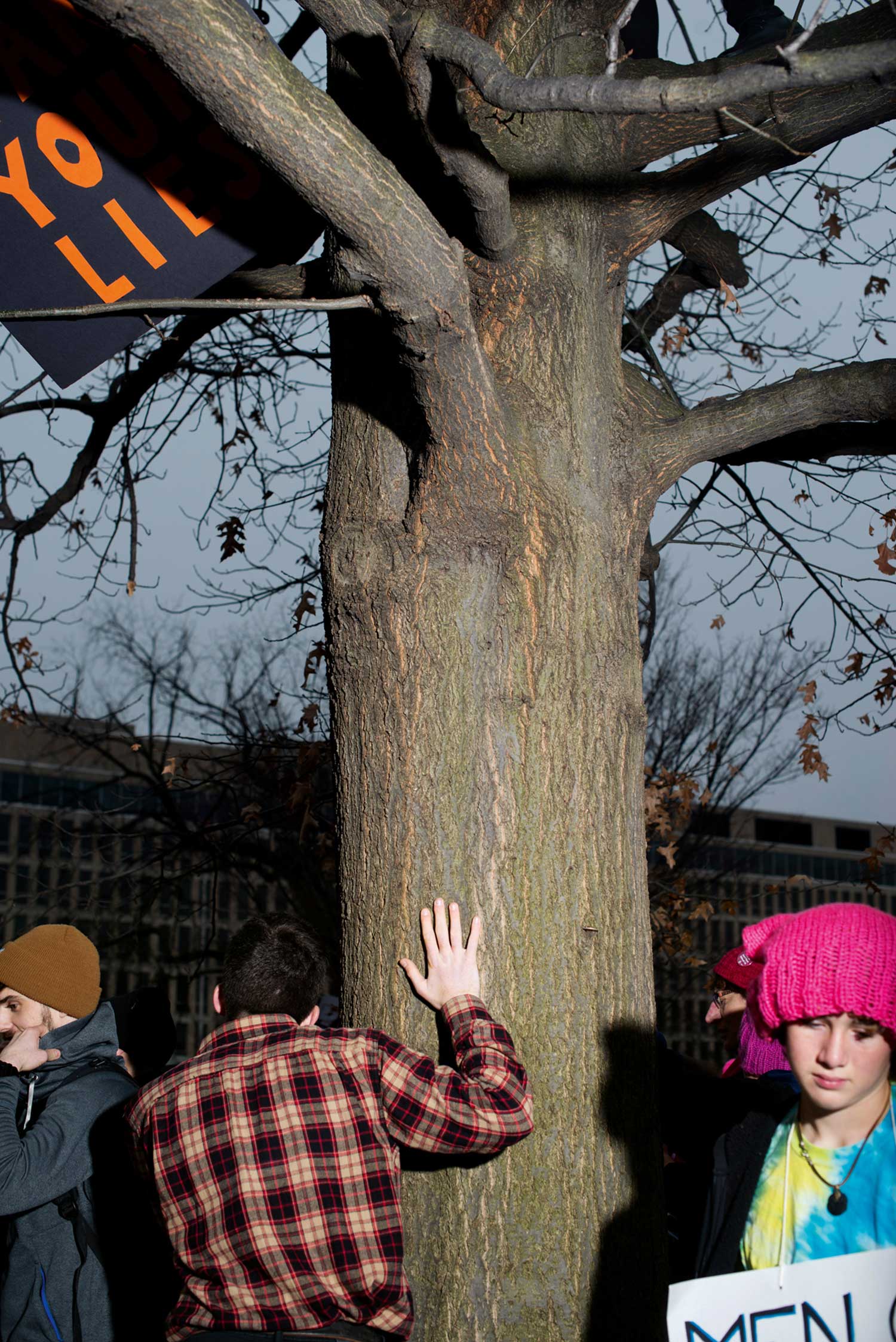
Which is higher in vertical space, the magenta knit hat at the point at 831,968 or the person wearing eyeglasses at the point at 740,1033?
the magenta knit hat at the point at 831,968

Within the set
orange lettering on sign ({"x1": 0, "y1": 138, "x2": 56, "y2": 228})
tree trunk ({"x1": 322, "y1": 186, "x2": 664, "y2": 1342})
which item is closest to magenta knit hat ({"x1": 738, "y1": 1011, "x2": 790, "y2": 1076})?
tree trunk ({"x1": 322, "y1": 186, "x2": 664, "y2": 1342})

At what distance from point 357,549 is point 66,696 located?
6063 millimetres

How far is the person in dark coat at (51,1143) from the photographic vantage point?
8.98ft

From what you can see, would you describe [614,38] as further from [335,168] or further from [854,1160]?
[854,1160]

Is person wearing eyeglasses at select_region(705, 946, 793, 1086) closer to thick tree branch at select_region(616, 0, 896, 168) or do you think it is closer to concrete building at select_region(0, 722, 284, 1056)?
thick tree branch at select_region(616, 0, 896, 168)

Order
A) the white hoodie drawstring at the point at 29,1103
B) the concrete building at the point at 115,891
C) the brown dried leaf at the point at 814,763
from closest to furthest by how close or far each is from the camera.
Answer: the white hoodie drawstring at the point at 29,1103 < the brown dried leaf at the point at 814,763 < the concrete building at the point at 115,891

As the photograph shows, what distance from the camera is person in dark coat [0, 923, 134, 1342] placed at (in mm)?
2736

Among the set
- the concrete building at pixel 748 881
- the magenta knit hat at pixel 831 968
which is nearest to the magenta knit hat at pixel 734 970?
the magenta knit hat at pixel 831 968

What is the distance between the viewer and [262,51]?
2365 mm

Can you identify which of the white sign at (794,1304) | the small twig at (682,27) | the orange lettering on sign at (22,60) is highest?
the small twig at (682,27)

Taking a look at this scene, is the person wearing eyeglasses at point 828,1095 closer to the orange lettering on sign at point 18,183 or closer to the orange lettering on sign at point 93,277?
the orange lettering on sign at point 93,277

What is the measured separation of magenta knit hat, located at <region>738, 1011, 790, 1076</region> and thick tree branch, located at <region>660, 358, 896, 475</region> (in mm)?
1641

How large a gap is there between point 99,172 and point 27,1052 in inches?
87.4

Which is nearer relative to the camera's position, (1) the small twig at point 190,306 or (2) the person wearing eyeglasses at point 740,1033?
(1) the small twig at point 190,306
